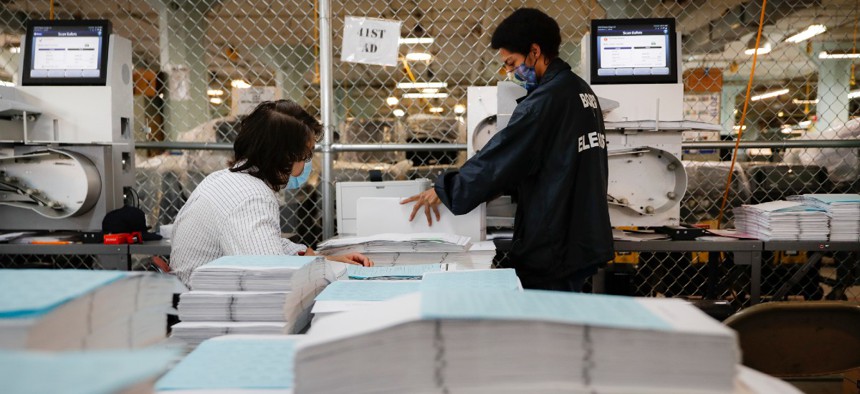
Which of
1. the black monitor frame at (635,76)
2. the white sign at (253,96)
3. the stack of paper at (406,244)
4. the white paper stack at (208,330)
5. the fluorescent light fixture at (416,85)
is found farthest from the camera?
the fluorescent light fixture at (416,85)

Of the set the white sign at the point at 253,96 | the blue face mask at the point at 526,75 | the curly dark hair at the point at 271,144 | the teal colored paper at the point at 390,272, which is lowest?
the teal colored paper at the point at 390,272

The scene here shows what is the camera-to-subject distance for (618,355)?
611mm

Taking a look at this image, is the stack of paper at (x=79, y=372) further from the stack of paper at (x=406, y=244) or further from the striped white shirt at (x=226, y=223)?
the stack of paper at (x=406, y=244)

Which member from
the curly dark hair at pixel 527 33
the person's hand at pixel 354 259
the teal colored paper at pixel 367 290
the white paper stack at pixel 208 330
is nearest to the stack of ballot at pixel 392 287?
the teal colored paper at pixel 367 290

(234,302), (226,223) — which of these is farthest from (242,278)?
(226,223)

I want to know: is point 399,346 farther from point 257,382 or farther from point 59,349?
point 59,349

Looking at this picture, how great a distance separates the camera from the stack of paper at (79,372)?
472 mm

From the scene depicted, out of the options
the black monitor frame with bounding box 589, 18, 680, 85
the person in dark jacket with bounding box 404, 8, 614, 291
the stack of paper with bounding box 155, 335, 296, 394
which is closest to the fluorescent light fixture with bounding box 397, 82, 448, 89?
the black monitor frame with bounding box 589, 18, 680, 85

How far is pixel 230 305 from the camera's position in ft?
3.57

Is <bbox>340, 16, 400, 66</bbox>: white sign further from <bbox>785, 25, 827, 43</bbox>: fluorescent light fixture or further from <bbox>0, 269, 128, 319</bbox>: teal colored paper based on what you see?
<bbox>785, 25, 827, 43</bbox>: fluorescent light fixture

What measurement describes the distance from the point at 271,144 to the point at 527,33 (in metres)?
1.10

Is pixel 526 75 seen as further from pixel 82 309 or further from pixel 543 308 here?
pixel 82 309

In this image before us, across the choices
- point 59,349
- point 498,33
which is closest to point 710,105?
point 498,33

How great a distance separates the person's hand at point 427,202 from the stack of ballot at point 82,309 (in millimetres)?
1472
